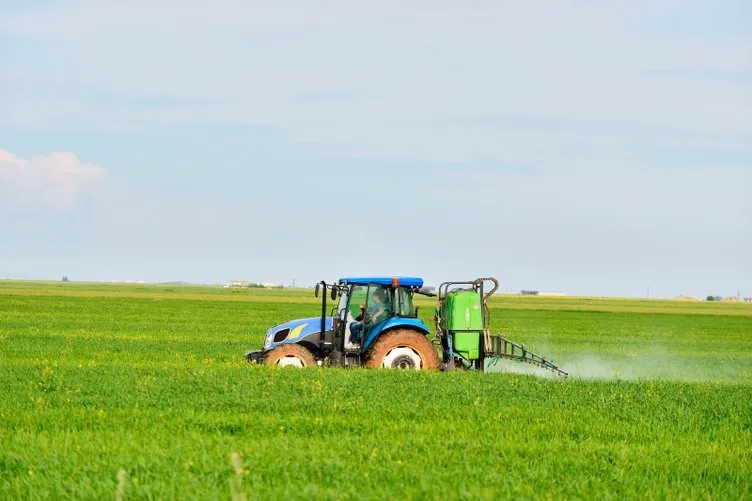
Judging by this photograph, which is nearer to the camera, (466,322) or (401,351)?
(401,351)

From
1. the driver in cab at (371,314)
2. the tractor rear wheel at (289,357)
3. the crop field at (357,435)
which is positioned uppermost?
the driver in cab at (371,314)

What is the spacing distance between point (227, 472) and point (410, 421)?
4.45 meters

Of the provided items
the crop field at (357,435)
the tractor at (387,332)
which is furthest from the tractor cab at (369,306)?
the crop field at (357,435)

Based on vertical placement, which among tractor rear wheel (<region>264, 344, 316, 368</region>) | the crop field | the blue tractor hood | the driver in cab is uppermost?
the driver in cab

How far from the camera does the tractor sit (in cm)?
2055

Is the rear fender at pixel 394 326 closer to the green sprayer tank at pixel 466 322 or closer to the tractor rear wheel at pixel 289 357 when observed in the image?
the green sprayer tank at pixel 466 322

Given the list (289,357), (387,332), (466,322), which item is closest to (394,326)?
(387,332)

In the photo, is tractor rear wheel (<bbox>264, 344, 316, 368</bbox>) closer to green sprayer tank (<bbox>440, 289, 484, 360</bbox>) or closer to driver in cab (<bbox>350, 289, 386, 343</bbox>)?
driver in cab (<bbox>350, 289, 386, 343</bbox>)

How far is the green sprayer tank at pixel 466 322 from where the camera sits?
70.5ft

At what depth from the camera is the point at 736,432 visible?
14.7 metres

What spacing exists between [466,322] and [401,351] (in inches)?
72.9

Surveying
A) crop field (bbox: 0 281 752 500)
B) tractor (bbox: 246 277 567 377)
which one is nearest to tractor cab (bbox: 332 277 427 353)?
tractor (bbox: 246 277 567 377)

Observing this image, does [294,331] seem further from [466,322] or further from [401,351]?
[466,322]

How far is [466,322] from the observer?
21531 mm
